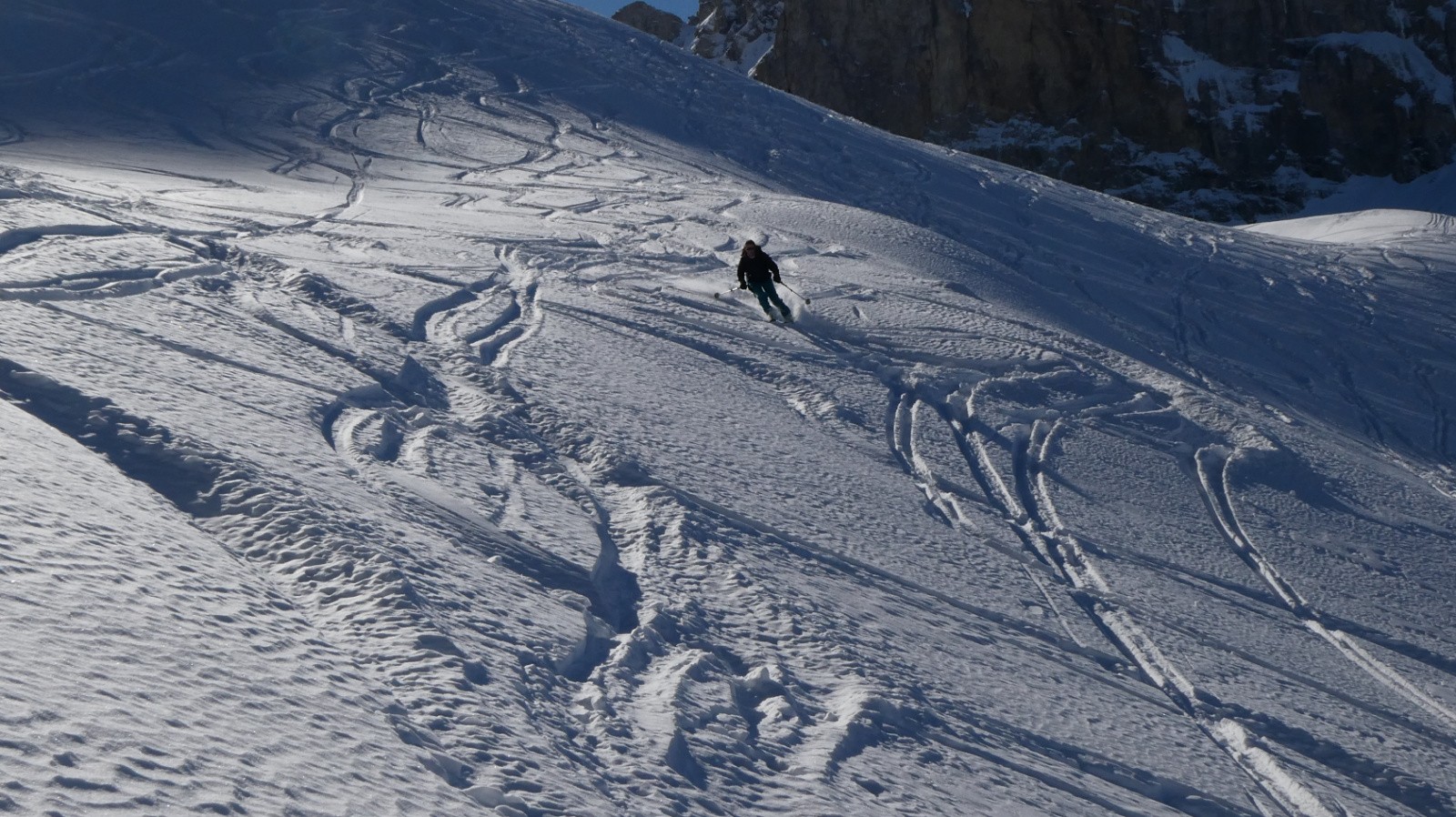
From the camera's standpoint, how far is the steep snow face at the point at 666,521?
3521 mm

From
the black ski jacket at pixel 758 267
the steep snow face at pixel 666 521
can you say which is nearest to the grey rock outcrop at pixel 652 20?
the steep snow face at pixel 666 521

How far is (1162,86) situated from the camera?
5941cm

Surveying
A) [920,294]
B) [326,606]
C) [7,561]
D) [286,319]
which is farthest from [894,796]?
[920,294]

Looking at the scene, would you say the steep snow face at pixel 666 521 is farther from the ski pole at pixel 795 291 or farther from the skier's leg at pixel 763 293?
the skier's leg at pixel 763 293

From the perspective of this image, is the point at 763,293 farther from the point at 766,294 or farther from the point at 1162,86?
the point at 1162,86

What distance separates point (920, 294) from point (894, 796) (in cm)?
891

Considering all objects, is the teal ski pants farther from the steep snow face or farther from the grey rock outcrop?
the grey rock outcrop

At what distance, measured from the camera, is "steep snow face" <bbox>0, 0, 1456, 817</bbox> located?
3521mm

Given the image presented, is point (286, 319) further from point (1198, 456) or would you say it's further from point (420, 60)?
point (420, 60)

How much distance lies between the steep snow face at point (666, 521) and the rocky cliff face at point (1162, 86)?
46.9 metres

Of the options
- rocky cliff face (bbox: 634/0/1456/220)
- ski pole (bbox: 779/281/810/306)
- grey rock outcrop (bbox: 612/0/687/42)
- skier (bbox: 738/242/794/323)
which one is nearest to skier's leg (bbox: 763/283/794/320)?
skier (bbox: 738/242/794/323)

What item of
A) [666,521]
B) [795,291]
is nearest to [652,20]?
[795,291]

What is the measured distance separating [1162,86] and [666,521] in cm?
6030

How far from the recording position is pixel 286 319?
309 inches
